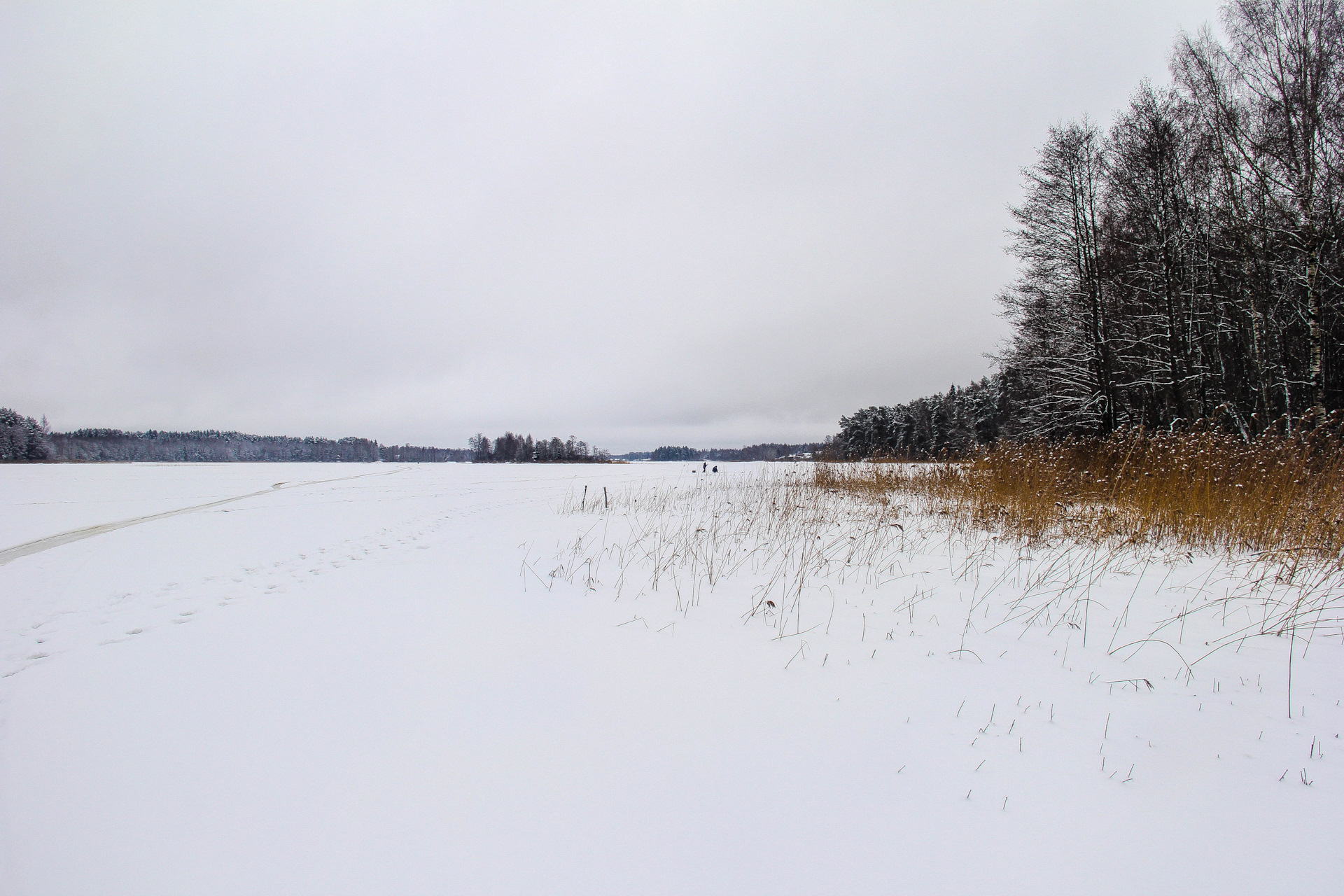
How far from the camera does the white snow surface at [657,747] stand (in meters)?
1.33

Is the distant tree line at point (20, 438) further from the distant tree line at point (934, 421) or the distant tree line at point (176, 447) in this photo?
the distant tree line at point (934, 421)

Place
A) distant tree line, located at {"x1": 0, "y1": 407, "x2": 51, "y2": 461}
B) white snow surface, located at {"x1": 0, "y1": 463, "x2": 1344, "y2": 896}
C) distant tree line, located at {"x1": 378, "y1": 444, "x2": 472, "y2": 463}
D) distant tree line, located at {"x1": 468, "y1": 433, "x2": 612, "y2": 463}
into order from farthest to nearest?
distant tree line, located at {"x1": 378, "y1": 444, "x2": 472, "y2": 463} → distant tree line, located at {"x1": 468, "y1": 433, "x2": 612, "y2": 463} → distant tree line, located at {"x1": 0, "y1": 407, "x2": 51, "y2": 461} → white snow surface, located at {"x1": 0, "y1": 463, "x2": 1344, "y2": 896}

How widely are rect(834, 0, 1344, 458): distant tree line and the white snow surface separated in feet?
22.0

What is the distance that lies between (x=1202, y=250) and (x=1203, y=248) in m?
0.04

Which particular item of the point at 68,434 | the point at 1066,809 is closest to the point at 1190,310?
the point at 1066,809

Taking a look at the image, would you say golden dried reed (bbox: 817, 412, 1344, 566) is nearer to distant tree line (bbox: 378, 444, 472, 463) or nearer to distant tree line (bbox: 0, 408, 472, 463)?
distant tree line (bbox: 0, 408, 472, 463)

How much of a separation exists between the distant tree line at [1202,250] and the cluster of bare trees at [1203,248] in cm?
3

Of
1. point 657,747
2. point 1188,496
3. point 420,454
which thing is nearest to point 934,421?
point 1188,496

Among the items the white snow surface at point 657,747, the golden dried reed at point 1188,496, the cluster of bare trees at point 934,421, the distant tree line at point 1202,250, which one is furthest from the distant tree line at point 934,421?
the white snow surface at point 657,747

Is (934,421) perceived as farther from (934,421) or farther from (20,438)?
(20,438)

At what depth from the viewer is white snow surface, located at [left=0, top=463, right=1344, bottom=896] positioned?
52.2 inches

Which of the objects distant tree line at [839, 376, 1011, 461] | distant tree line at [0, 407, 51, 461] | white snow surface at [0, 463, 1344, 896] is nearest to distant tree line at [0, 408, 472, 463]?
distant tree line at [0, 407, 51, 461]

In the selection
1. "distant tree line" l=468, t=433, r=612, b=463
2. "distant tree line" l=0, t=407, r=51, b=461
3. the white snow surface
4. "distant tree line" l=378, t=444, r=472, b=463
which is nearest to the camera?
the white snow surface

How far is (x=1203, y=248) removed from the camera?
31.8 ft
